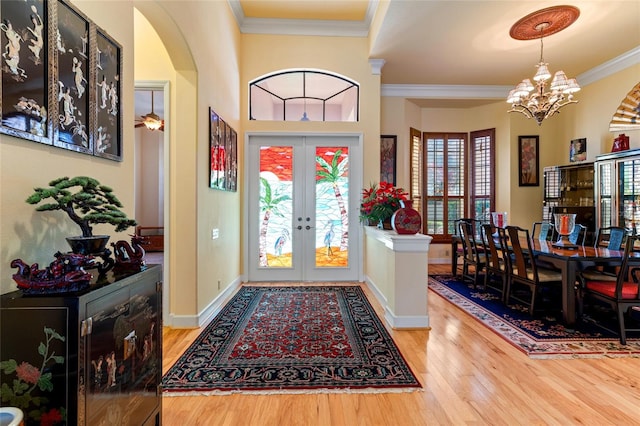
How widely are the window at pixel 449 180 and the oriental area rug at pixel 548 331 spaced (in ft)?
8.81

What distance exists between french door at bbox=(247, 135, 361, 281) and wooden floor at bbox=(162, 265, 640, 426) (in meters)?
2.57

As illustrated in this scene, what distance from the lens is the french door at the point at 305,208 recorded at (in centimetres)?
505

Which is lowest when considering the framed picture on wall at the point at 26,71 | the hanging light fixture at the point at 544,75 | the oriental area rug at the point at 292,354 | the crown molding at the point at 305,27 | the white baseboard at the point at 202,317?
the oriental area rug at the point at 292,354

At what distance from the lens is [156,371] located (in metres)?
1.55

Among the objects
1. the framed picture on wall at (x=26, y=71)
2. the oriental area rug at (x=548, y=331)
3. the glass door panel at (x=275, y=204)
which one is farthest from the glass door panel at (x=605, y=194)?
the framed picture on wall at (x=26, y=71)

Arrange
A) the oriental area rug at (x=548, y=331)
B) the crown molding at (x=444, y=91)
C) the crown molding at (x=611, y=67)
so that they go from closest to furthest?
the oriental area rug at (x=548, y=331) → the crown molding at (x=611, y=67) → the crown molding at (x=444, y=91)

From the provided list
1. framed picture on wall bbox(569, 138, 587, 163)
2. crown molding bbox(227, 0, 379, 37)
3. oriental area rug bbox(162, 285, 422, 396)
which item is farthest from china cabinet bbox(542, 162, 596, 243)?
crown molding bbox(227, 0, 379, 37)

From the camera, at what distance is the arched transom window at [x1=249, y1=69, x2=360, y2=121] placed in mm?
5070

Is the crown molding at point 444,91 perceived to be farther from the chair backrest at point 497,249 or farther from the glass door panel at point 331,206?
the chair backrest at point 497,249

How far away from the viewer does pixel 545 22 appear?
3994mm

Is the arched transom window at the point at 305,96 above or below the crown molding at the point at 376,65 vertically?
below

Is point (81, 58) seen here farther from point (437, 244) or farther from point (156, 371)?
point (437, 244)

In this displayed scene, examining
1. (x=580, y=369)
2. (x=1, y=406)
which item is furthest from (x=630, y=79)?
(x=1, y=406)

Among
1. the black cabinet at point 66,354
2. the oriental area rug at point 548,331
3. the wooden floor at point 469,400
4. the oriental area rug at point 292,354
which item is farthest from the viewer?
the oriental area rug at point 548,331
